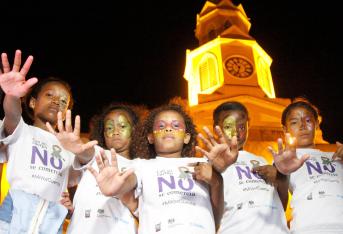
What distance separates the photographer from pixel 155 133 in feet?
14.5

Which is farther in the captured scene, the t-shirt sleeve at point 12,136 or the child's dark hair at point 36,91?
the child's dark hair at point 36,91

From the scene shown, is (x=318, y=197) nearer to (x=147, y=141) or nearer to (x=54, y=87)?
(x=147, y=141)

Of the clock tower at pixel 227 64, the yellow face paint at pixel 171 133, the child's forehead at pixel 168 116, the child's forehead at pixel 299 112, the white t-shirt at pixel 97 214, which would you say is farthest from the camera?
the clock tower at pixel 227 64

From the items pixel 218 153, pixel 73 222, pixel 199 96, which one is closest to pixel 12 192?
pixel 73 222

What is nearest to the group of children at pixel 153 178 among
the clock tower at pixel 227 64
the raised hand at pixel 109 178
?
the raised hand at pixel 109 178

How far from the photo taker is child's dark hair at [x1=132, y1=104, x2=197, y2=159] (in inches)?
190

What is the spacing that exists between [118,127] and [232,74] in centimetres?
2075

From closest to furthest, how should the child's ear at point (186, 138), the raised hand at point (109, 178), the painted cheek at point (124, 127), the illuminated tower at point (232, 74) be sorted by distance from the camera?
the raised hand at point (109, 178) → the child's ear at point (186, 138) → the painted cheek at point (124, 127) → the illuminated tower at point (232, 74)

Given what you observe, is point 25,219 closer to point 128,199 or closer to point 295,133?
point 128,199

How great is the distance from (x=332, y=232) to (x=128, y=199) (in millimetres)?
2025

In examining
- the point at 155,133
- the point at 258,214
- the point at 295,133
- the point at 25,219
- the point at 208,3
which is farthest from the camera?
the point at 208,3

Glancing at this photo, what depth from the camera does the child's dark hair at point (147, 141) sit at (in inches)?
190

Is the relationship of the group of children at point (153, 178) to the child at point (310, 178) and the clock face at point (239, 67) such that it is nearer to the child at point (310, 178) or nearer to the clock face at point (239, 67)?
the child at point (310, 178)

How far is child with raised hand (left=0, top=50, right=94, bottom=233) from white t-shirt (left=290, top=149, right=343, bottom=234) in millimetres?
2274
